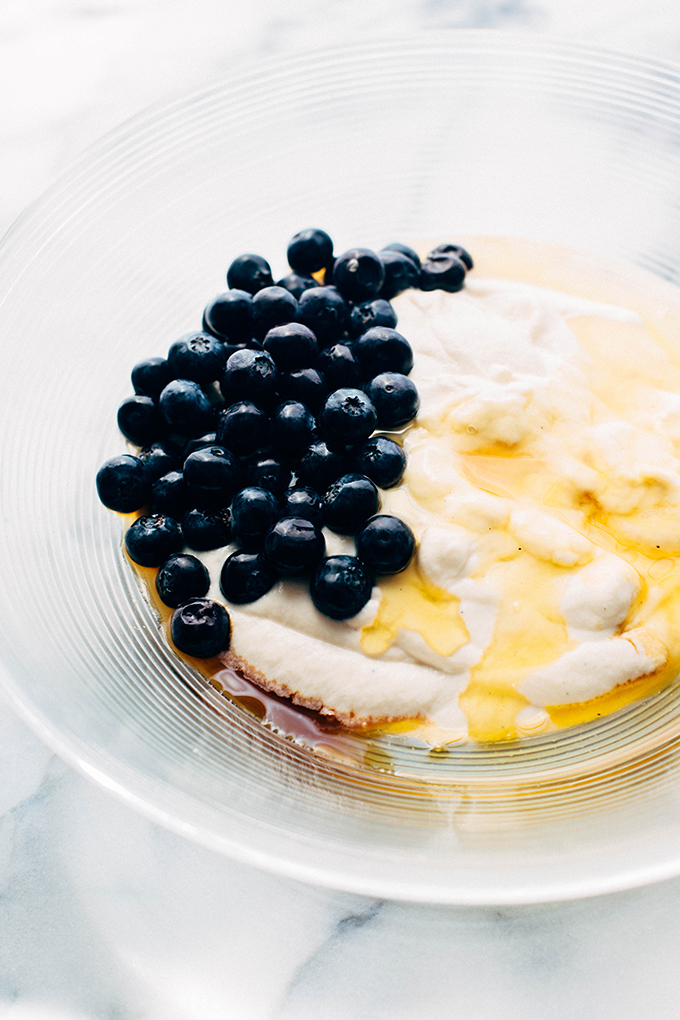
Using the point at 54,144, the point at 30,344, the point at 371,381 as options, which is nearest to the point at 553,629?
the point at 371,381

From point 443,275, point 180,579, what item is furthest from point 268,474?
point 443,275

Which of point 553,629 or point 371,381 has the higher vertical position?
point 371,381

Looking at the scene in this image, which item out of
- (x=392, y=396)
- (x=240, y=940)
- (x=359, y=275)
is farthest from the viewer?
(x=359, y=275)

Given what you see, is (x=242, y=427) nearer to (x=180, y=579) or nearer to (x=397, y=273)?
(x=180, y=579)

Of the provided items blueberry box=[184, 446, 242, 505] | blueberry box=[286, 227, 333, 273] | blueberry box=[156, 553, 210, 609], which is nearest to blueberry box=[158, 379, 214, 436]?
blueberry box=[184, 446, 242, 505]

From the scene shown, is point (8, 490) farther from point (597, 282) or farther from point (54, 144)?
point (597, 282)

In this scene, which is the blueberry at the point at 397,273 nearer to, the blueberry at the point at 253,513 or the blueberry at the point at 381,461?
the blueberry at the point at 381,461
